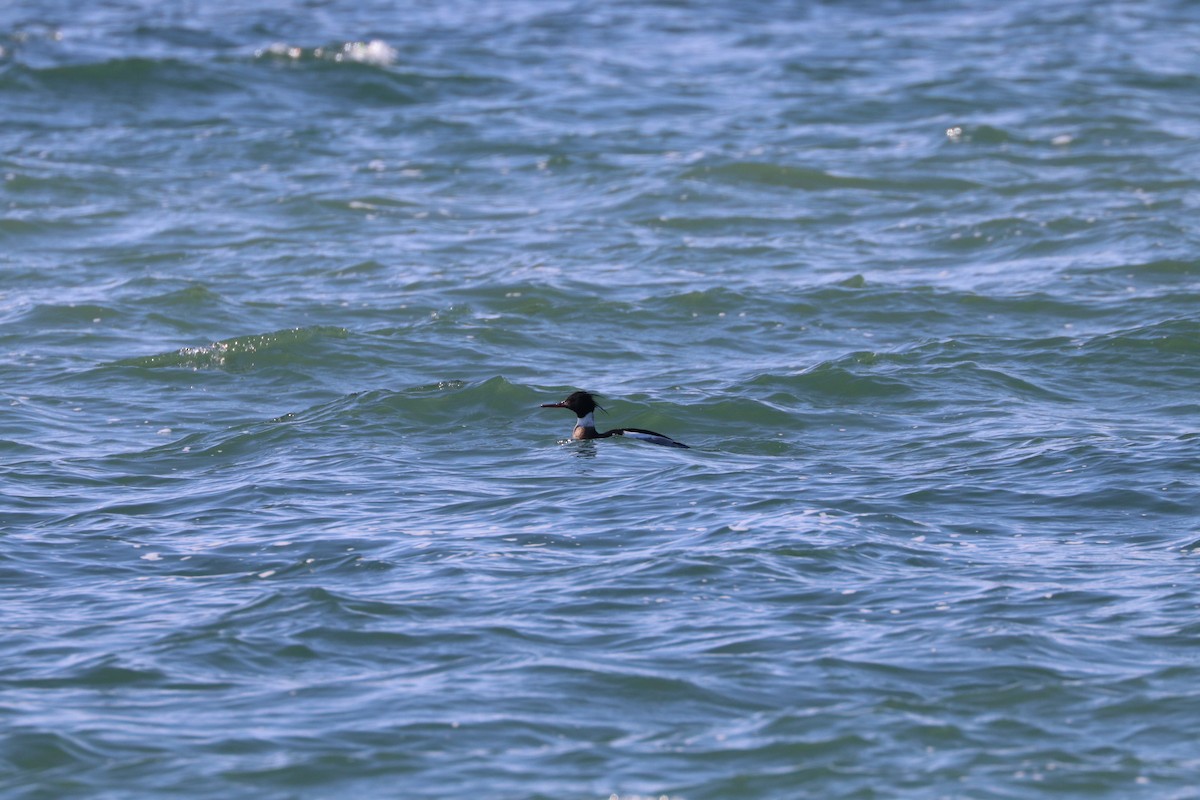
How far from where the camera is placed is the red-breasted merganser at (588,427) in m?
12.3

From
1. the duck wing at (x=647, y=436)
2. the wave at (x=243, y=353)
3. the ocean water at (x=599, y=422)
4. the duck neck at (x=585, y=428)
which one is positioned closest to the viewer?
the ocean water at (x=599, y=422)

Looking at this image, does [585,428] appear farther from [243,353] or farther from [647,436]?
[243,353]

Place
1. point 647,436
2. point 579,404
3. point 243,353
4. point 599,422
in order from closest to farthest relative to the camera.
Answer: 1. point 647,436
2. point 579,404
3. point 599,422
4. point 243,353

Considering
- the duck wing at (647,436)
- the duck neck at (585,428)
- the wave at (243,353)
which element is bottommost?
the duck wing at (647,436)

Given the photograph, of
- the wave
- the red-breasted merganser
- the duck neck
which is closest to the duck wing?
the red-breasted merganser

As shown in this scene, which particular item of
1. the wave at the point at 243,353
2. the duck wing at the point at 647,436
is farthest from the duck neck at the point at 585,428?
the wave at the point at 243,353

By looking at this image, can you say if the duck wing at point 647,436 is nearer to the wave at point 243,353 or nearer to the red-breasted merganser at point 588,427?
the red-breasted merganser at point 588,427

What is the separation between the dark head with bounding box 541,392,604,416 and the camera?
1241cm

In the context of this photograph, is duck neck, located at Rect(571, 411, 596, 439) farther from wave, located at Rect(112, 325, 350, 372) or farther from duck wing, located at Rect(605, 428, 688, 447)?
wave, located at Rect(112, 325, 350, 372)

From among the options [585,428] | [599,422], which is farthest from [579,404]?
[599,422]

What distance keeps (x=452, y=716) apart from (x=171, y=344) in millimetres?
8371

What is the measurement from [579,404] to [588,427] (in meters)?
0.19

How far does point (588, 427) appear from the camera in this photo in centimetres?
1248

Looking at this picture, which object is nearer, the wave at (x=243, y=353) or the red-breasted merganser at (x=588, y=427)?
the red-breasted merganser at (x=588, y=427)
